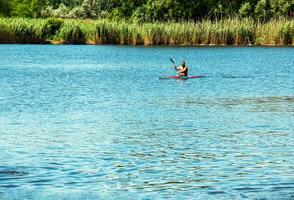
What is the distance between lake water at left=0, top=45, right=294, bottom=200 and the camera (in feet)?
48.8

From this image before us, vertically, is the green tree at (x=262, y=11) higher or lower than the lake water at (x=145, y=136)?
lower

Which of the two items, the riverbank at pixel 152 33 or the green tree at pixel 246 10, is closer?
the riverbank at pixel 152 33

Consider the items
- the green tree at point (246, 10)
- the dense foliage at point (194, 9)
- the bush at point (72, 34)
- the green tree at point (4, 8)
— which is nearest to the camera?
the bush at point (72, 34)

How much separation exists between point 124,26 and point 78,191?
61982 millimetres

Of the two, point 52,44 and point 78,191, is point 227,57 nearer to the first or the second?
point 52,44

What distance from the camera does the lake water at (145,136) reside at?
14.9 m

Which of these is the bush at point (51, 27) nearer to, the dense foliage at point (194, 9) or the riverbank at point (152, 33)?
the riverbank at point (152, 33)

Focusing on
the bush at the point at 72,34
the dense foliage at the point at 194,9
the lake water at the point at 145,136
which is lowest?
the bush at the point at 72,34

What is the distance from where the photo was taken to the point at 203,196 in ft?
46.2

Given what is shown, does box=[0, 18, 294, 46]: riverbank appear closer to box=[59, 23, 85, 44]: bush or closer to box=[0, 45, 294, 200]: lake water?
box=[59, 23, 85, 44]: bush

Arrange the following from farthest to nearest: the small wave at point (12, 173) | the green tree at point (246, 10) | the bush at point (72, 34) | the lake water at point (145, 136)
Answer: the green tree at point (246, 10), the bush at point (72, 34), the small wave at point (12, 173), the lake water at point (145, 136)

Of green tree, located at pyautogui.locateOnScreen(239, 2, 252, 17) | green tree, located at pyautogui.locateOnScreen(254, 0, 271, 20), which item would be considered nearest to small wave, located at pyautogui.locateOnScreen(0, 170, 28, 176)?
green tree, located at pyautogui.locateOnScreen(254, 0, 271, 20)

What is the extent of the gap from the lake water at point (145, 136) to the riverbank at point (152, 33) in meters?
25.6

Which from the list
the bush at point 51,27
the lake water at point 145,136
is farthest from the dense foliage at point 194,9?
the lake water at point 145,136
